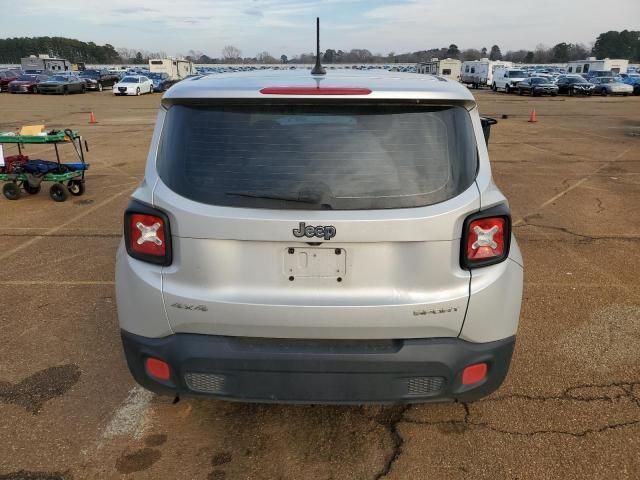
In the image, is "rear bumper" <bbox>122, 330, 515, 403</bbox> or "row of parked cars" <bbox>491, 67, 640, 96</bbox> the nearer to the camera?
"rear bumper" <bbox>122, 330, 515, 403</bbox>

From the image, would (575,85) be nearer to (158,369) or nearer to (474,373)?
(474,373)

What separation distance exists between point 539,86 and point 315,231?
126 ft

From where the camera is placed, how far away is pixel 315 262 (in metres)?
2.25

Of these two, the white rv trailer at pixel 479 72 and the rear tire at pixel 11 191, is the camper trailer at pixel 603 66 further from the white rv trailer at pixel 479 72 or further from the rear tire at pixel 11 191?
the rear tire at pixel 11 191

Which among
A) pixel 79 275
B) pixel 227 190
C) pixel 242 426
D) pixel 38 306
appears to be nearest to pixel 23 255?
pixel 79 275

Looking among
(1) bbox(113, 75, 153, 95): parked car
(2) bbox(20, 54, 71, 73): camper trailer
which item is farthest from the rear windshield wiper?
(2) bbox(20, 54, 71, 73): camper trailer

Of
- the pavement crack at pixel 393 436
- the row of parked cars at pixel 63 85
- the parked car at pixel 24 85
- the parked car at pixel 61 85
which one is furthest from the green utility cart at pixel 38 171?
the parked car at pixel 24 85

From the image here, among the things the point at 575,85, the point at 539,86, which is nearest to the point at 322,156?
the point at 539,86

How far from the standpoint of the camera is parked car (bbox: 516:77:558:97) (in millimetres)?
35719

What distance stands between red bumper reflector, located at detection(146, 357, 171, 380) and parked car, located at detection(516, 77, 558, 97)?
3873 centimetres

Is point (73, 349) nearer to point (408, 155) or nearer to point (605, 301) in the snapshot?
point (408, 155)

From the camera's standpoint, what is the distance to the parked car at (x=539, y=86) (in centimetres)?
3572

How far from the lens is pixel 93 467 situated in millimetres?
2619

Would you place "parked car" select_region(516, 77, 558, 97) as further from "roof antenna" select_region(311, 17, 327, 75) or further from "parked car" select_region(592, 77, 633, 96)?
"roof antenna" select_region(311, 17, 327, 75)
